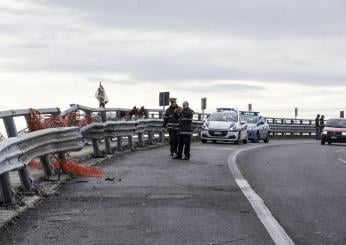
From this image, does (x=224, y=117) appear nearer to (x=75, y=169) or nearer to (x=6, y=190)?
(x=75, y=169)

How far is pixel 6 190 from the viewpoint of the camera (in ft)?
30.9

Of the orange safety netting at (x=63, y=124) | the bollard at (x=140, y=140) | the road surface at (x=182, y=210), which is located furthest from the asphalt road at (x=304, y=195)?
the bollard at (x=140, y=140)

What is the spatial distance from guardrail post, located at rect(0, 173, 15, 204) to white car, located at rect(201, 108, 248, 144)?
992 inches

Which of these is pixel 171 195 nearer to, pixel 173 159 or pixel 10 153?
pixel 10 153

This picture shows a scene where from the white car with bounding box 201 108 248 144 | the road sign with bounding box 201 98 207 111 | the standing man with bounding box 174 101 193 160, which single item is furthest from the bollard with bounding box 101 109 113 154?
the road sign with bounding box 201 98 207 111

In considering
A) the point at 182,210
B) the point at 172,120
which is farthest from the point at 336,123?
the point at 182,210

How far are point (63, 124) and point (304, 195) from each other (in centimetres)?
470

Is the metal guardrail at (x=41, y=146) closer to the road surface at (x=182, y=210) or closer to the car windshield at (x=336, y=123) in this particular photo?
the road surface at (x=182, y=210)

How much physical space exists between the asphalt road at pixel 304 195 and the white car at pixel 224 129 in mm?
13931

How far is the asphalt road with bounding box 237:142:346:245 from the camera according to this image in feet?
26.8

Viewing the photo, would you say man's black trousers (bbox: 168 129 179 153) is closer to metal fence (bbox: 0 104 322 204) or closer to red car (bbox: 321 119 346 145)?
metal fence (bbox: 0 104 322 204)

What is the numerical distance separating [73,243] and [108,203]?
10.1 ft

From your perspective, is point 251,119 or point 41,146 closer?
point 41,146

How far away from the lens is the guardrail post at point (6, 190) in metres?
9.32
